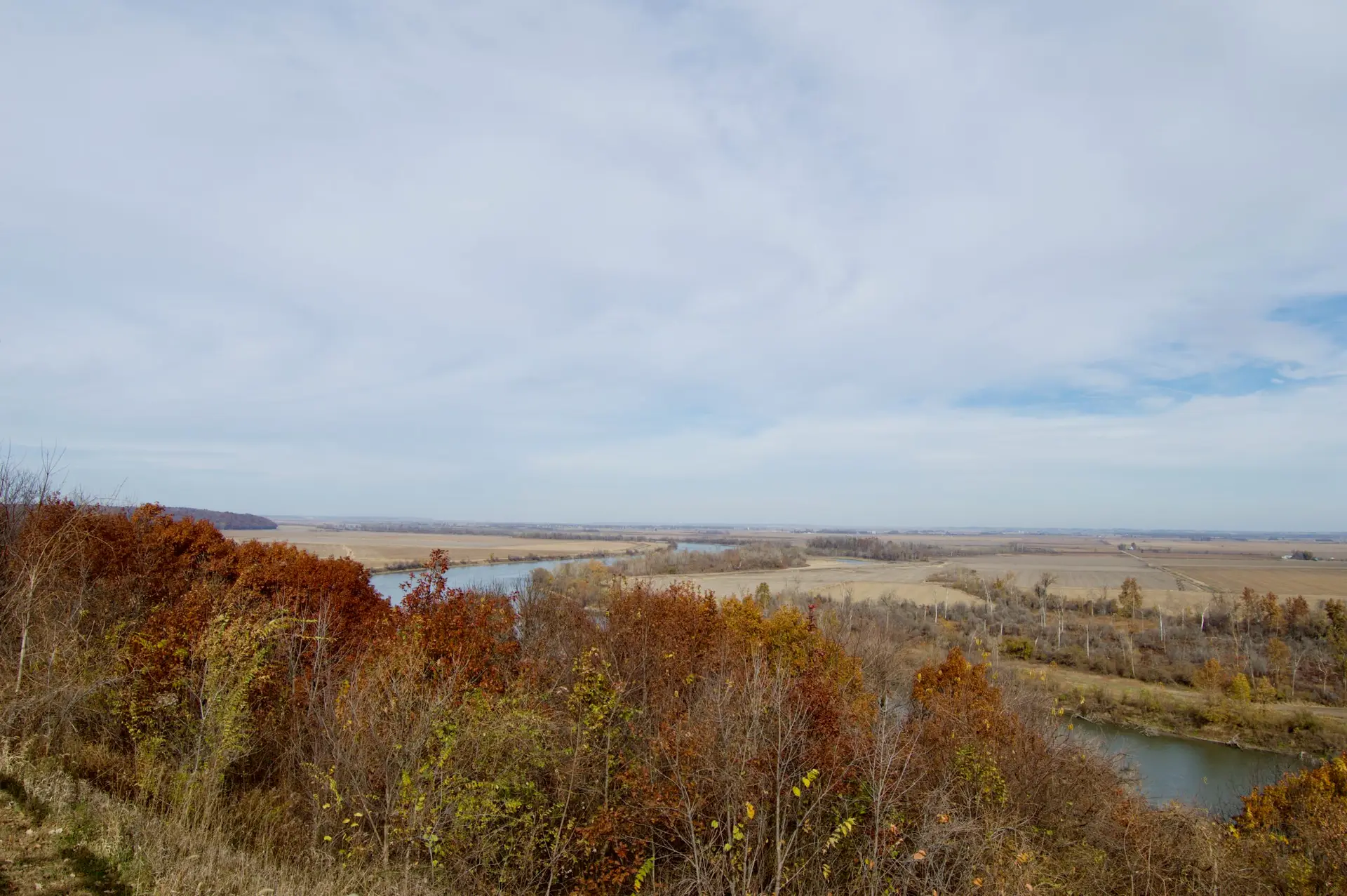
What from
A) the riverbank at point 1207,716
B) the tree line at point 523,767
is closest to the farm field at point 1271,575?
the riverbank at point 1207,716

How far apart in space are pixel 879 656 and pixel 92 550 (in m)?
38.5

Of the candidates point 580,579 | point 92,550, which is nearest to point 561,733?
point 92,550

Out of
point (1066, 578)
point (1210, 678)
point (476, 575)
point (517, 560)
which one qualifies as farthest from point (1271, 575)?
point (517, 560)

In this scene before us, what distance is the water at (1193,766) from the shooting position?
3372 centimetres

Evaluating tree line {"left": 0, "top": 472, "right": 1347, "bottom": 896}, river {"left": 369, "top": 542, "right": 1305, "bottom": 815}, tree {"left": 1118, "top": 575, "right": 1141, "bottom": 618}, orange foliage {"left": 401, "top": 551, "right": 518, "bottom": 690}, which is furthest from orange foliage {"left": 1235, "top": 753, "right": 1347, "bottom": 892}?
tree {"left": 1118, "top": 575, "right": 1141, "bottom": 618}

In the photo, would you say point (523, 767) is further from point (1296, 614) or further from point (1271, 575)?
point (1271, 575)

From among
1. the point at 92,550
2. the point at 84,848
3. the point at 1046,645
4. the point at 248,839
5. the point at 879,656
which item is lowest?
the point at 1046,645

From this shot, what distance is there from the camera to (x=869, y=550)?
564 ft

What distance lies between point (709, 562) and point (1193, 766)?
84908 mm

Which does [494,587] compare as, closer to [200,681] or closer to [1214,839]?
[200,681]

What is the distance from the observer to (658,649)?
83.2 feet

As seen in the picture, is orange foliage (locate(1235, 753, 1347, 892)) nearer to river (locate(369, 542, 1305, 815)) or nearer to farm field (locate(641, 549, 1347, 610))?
river (locate(369, 542, 1305, 815))

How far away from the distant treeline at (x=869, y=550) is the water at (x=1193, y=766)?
113 metres

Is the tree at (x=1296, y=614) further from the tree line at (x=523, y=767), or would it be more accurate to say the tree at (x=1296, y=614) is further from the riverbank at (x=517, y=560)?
the riverbank at (x=517, y=560)
